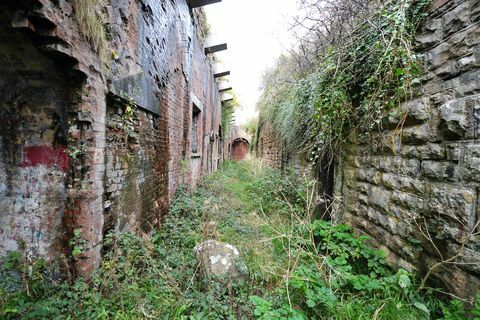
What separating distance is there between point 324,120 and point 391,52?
3.80ft

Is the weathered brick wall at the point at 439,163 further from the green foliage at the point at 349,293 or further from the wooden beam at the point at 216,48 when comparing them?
the wooden beam at the point at 216,48

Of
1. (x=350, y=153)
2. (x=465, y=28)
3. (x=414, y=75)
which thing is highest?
(x=465, y=28)

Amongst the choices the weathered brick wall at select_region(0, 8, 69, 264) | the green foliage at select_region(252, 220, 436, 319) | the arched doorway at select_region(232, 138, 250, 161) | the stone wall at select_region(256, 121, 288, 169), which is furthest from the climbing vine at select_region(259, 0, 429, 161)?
the arched doorway at select_region(232, 138, 250, 161)

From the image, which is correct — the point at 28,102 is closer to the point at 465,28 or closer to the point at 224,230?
the point at 224,230

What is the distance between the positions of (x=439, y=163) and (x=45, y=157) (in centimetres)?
354

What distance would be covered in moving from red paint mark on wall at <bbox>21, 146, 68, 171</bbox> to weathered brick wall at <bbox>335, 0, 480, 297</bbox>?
329 centimetres

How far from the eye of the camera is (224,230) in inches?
156

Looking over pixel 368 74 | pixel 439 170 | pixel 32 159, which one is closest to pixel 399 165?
pixel 439 170

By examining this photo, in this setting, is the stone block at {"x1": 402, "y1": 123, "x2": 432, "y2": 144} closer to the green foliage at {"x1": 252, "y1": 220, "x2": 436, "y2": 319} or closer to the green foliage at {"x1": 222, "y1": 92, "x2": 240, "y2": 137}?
the green foliage at {"x1": 252, "y1": 220, "x2": 436, "y2": 319}

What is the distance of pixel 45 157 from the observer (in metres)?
2.14

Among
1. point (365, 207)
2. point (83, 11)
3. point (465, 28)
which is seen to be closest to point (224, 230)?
point (365, 207)

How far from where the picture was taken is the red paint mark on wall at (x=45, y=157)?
2.14m

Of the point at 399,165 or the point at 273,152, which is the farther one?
the point at 273,152

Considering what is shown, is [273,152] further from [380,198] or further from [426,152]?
[426,152]
